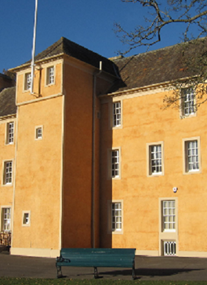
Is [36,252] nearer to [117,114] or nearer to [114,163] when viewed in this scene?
[114,163]

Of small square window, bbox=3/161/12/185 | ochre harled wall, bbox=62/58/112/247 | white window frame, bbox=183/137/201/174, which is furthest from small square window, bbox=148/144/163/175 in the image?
small square window, bbox=3/161/12/185

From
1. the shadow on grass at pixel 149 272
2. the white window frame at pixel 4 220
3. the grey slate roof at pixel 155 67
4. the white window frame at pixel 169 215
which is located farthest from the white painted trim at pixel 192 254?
the white window frame at pixel 4 220

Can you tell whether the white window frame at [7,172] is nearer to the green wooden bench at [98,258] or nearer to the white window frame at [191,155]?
the white window frame at [191,155]

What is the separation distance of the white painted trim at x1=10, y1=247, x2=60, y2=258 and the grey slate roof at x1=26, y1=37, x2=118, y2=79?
11.6 metres

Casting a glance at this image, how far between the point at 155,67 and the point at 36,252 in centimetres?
1357

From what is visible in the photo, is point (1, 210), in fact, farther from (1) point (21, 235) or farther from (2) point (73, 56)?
(2) point (73, 56)

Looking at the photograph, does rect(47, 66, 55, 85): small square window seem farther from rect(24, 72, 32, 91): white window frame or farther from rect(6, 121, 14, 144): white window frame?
rect(6, 121, 14, 144): white window frame

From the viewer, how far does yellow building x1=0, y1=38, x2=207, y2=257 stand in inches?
917

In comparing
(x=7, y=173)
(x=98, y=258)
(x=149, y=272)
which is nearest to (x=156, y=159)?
(x=149, y=272)

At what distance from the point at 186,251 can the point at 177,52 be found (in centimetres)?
1269

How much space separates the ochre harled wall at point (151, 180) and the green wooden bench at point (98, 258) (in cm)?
837

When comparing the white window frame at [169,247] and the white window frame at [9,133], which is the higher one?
the white window frame at [9,133]

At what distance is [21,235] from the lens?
83.3 ft

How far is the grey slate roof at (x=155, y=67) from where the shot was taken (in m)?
25.4
